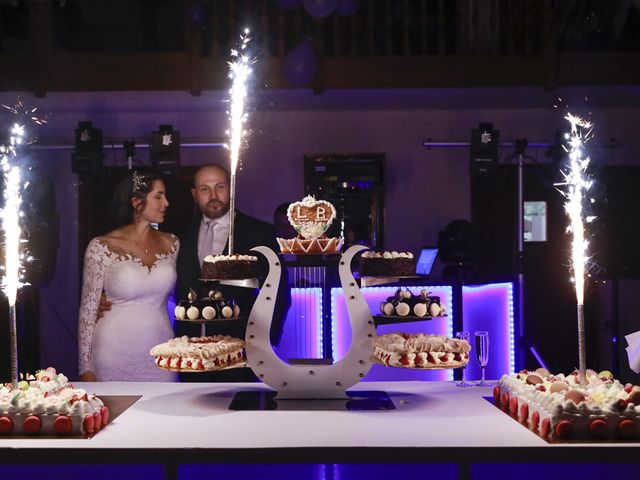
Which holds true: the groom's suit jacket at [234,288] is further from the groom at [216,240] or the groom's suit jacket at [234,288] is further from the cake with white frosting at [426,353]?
the cake with white frosting at [426,353]

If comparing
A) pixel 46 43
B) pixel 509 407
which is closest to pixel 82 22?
pixel 46 43

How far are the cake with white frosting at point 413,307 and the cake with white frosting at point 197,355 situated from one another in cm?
61

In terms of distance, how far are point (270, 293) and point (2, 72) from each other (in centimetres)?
488

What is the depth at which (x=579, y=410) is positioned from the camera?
2207mm

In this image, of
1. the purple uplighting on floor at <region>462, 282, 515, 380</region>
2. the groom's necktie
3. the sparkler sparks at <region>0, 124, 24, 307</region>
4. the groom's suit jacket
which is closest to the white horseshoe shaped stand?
the groom's suit jacket

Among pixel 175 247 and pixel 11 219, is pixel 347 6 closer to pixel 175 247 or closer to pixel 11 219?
pixel 175 247

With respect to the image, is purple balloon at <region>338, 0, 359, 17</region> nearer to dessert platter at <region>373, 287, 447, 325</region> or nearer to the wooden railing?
the wooden railing

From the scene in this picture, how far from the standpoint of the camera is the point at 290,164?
7.94m

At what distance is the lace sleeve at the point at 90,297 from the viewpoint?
3861 millimetres

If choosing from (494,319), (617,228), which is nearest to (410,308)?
(494,319)

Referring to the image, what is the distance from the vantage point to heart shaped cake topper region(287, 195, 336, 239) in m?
2.92

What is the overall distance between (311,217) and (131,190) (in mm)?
1507

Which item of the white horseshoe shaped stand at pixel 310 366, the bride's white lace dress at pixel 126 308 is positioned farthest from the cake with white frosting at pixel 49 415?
the bride's white lace dress at pixel 126 308
